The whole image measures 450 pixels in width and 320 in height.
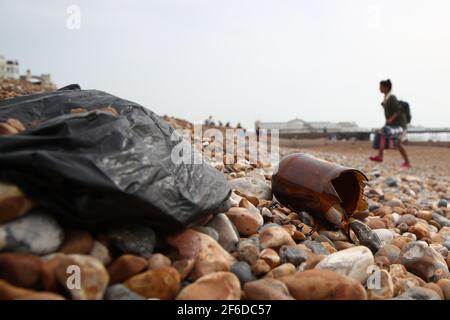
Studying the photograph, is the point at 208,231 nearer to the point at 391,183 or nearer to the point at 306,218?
the point at 306,218

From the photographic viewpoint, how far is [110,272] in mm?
1547

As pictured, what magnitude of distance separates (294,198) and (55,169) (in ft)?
5.81

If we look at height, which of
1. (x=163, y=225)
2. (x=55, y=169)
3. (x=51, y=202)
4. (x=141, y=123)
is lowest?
(x=163, y=225)

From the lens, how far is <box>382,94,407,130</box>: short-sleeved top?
809 centimetres

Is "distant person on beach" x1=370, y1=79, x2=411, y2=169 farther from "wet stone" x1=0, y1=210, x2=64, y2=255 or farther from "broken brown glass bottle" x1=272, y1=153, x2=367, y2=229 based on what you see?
"wet stone" x1=0, y1=210, x2=64, y2=255

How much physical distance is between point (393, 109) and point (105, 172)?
25.9 feet

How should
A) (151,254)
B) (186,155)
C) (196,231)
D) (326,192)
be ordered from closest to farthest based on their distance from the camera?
(151,254), (196,231), (186,155), (326,192)

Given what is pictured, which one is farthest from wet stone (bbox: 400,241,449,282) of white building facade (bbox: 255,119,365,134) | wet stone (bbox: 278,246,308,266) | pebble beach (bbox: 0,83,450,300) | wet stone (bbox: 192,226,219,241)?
white building facade (bbox: 255,119,365,134)

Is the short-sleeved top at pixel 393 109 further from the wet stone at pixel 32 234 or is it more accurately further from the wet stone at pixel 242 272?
the wet stone at pixel 32 234

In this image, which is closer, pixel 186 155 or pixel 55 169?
pixel 55 169

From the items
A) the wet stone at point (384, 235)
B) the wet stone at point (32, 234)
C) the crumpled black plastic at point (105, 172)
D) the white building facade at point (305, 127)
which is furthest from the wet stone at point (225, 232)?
the white building facade at point (305, 127)

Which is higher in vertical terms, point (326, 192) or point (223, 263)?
point (326, 192)
